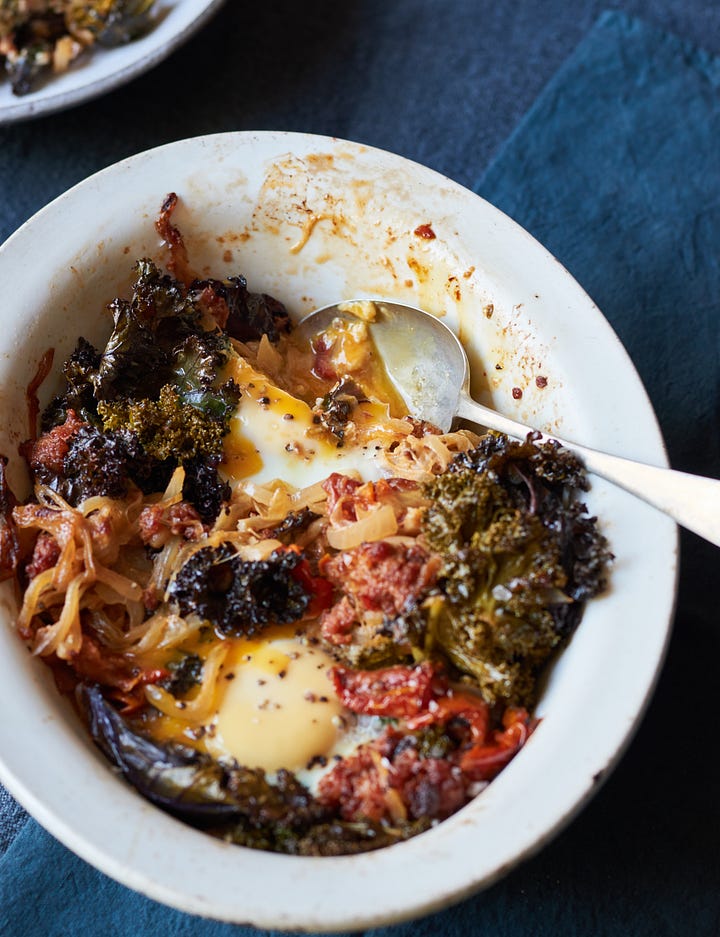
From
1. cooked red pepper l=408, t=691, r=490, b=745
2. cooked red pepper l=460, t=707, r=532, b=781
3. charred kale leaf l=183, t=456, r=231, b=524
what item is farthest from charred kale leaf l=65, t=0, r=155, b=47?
cooked red pepper l=460, t=707, r=532, b=781

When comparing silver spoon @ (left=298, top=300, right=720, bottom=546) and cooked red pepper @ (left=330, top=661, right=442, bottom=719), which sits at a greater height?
silver spoon @ (left=298, top=300, right=720, bottom=546)

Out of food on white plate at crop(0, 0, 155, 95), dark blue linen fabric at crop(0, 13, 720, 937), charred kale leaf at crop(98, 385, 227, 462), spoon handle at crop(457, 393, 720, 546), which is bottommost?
dark blue linen fabric at crop(0, 13, 720, 937)

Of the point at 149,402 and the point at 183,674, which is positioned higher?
the point at 149,402

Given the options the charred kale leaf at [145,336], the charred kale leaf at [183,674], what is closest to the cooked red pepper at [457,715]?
the charred kale leaf at [183,674]

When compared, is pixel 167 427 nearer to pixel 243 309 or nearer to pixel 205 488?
pixel 205 488

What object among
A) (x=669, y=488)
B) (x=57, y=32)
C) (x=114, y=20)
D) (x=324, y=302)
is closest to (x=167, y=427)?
(x=324, y=302)

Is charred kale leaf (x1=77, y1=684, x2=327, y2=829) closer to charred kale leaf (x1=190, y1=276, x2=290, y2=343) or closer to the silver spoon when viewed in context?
the silver spoon

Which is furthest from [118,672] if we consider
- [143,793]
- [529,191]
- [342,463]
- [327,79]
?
[327,79]
